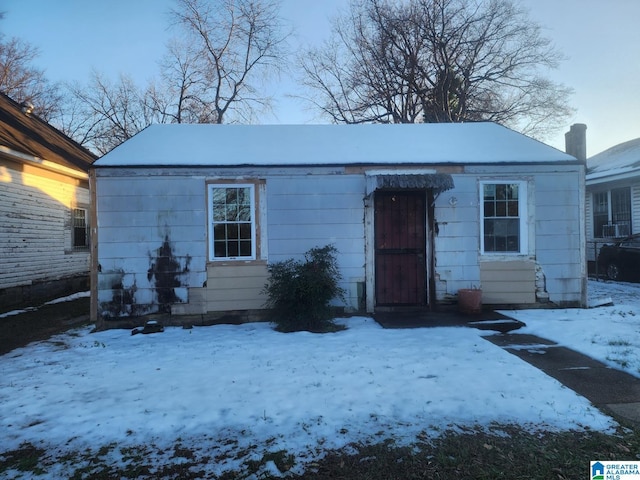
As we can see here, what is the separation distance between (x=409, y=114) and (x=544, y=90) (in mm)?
7269

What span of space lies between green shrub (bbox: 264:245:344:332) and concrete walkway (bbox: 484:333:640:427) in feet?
8.36

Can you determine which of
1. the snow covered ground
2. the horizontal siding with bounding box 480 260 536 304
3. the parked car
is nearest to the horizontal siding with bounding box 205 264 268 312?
the snow covered ground

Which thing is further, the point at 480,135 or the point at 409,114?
the point at 409,114

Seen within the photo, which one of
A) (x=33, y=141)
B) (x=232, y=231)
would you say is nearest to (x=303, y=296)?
(x=232, y=231)

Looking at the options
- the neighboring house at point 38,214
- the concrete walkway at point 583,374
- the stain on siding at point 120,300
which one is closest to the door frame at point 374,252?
the concrete walkway at point 583,374

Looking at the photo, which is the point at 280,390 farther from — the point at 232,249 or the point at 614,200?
the point at 614,200

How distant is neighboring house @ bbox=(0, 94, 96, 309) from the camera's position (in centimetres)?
931

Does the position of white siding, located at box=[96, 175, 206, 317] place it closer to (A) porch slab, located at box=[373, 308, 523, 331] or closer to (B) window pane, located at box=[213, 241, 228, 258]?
(B) window pane, located at box=[213, 241, 228, 258]

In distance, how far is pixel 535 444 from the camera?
2920 millimetres

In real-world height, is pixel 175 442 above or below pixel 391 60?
below

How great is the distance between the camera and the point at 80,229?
1231 cm

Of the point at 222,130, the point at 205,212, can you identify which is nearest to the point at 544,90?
the point at 222,130

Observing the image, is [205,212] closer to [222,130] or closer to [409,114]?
[222,130]

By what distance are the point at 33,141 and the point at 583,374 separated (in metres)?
13.5
